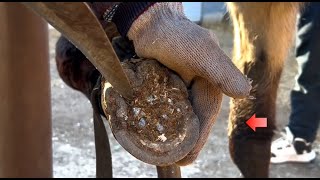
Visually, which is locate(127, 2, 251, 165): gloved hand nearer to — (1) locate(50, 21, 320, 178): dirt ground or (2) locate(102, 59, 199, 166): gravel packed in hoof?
(2) locate(102, 59, 199, 166): gravel packed in hoof

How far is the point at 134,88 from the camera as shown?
3.46 feet

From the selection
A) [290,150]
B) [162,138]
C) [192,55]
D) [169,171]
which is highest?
[192,55]

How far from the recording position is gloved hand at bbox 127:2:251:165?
3.35ft

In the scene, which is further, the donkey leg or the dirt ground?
the dirt ground

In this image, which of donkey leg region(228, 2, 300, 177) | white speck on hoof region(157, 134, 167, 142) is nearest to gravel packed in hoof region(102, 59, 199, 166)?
white speck on hoof region(157, 134, 167, 142)

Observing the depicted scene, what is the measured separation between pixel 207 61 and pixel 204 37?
0.12 ft

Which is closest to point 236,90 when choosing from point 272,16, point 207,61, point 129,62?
point 207,61

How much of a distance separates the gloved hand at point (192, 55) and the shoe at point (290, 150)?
159 centimetres

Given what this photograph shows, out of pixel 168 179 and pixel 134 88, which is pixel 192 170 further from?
pixel 134 88

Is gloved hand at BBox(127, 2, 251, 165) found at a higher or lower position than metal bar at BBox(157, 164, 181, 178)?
higher

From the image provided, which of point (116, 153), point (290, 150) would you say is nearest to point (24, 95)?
point (116, 153)

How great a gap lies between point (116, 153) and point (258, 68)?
72 centimetres

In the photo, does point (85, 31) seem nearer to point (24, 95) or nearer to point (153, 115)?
point (153, 115)

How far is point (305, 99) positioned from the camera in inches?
100
